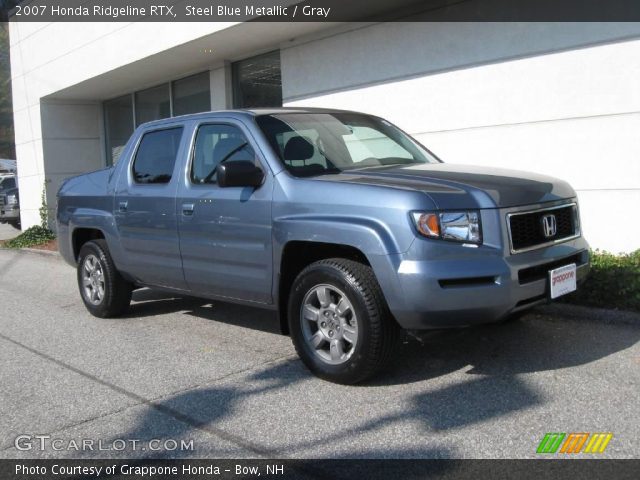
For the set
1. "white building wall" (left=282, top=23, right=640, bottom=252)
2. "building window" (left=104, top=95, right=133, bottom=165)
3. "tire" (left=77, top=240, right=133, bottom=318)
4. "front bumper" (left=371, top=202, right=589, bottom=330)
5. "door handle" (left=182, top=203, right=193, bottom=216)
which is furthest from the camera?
"building window" (left=104, top=95, right=133, bottom=165)

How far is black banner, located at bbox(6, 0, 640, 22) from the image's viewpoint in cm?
734

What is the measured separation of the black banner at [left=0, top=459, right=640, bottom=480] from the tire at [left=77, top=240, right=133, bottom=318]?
3.22 meters

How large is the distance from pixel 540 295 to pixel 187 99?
11.2 metres

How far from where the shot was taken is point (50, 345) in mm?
6039

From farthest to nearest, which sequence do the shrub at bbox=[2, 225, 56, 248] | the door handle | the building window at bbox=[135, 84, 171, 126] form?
the shrub at bbox=[2, 225, 56, 248] → the building window at bbox=[135, 84, 171, 126] → the door handle

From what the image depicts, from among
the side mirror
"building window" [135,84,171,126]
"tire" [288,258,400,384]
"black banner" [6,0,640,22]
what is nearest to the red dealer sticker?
"tire" [288,258,400,384]

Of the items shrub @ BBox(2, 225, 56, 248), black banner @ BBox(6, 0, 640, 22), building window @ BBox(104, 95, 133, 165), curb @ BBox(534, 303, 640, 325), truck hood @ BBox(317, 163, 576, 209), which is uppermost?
black banner @ BBox(6, 0, 640, 22)

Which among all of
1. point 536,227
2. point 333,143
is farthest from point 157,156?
point 536,227

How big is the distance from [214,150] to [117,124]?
1267 centimetres

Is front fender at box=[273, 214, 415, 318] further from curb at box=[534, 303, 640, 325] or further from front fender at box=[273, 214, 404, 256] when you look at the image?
curb at box=[534, 303, 640, 325]

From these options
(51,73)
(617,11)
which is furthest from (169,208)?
(51,73)

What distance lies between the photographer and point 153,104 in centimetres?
1562

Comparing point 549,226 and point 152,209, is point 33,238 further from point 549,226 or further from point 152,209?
point 549,226

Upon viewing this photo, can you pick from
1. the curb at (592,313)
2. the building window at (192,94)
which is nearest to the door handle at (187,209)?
the curb at (592,313)
